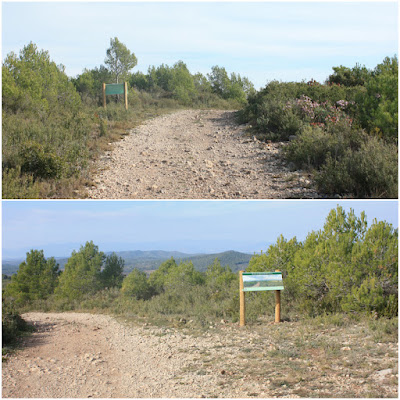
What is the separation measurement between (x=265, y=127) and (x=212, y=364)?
9645 millimetres

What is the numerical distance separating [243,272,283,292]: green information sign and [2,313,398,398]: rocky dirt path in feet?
2.48

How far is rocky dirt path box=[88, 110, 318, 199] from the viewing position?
8.57 meters

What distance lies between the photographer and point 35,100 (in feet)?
44.2

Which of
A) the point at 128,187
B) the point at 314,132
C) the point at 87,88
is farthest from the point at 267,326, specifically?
the point at 87,88

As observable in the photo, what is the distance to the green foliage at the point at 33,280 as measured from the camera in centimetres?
1473

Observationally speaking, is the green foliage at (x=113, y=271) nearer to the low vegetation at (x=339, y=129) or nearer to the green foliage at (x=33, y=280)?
the green foliage at (x=33, y=280)

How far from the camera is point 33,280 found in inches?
592

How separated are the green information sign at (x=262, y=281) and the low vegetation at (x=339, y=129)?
2.10 meters

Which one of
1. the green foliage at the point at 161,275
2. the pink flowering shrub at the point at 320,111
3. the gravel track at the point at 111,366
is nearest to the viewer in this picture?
the gravel track at the point at 111,366

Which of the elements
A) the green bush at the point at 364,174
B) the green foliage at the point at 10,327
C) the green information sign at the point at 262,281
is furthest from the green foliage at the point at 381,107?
the green foliage at the point at 10,327

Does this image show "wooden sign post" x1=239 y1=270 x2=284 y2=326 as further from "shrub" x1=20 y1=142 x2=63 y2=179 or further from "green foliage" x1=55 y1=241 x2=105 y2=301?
"green foliage" x1=55 y1=241 x2=105 y2=301

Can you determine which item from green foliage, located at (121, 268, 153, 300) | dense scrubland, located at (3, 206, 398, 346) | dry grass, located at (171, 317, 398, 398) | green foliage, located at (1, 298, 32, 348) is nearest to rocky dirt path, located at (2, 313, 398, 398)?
dry grass, located at (171, 317, 398, 398)

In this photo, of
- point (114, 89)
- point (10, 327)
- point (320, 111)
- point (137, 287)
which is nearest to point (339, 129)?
point (320, 111)

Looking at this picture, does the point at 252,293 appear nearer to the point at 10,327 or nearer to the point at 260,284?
the point at 260,284
